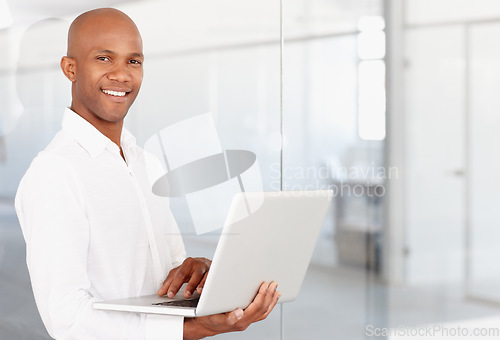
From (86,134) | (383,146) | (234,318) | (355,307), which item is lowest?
(355,307)

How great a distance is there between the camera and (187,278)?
1662 mm

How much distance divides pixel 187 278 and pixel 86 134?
16.7 inches

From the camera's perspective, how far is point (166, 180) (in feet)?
Result: 7.65

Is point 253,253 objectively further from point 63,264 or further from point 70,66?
point 70,66

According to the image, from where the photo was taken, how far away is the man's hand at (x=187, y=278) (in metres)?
1.61

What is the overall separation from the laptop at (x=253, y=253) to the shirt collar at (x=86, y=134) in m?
0.37

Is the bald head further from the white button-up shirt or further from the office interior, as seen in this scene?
the office interior

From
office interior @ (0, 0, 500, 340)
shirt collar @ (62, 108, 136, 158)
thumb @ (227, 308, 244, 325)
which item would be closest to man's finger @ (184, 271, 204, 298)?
thumb @ (227, 308, 244, 325)

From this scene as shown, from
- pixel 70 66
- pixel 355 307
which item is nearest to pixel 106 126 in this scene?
pixel 70 66

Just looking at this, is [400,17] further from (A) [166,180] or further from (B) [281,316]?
(A) [166,180]

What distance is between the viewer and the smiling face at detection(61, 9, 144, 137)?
5.42 ft

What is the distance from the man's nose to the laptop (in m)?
0.51

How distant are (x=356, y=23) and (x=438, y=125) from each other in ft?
2.38

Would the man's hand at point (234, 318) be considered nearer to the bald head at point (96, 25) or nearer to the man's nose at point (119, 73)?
the man's nose at point (119, 73)
